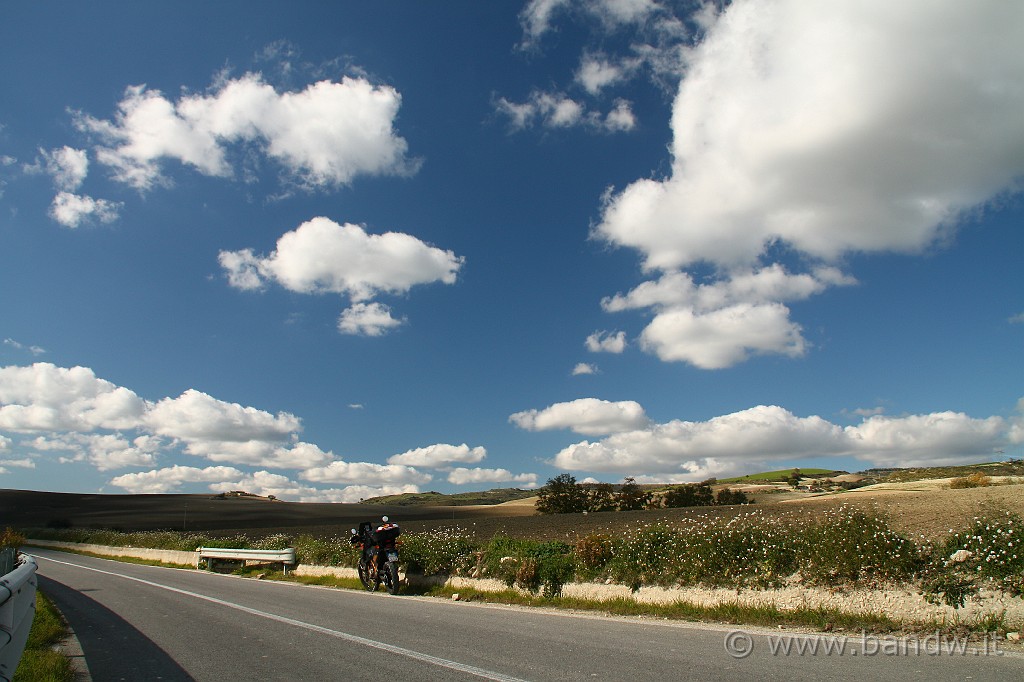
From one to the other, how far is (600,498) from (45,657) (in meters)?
65.1

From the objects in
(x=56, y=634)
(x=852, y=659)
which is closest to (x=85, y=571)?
(x=56, y=634)

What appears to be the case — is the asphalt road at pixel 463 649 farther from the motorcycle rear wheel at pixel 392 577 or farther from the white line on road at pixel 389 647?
the motorcycle rear wheel at pixel 392 577

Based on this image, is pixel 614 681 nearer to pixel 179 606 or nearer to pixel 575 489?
pixel 179 606

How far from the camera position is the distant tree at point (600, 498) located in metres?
68.6

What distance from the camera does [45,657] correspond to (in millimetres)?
7469

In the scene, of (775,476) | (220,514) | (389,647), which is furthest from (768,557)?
(775,476)

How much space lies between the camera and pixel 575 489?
225ft

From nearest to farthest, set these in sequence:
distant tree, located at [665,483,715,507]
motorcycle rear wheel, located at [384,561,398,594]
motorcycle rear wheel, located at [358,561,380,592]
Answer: motorcycle rear wheel, located at [384,561,398,594]
motorcycle rear wheel, located at [358,561,380,592]
distant tree, located at [665,483,715,507]

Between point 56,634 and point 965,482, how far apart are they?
6062 cm

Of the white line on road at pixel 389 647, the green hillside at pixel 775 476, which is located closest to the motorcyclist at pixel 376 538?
the white line on road at pixel 389 647

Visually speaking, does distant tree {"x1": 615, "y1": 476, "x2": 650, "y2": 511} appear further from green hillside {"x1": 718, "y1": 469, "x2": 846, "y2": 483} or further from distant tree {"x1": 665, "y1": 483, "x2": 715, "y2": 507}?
green hillside {"x1": 718, "y1": 469, "x2": 846, "y2": 483}

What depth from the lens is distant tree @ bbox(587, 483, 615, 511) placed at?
68.6m

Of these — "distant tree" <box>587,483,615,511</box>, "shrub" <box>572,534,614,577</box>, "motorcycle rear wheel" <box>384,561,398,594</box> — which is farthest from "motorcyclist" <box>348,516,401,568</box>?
"distant tree" <box>587,483,615,511</box>

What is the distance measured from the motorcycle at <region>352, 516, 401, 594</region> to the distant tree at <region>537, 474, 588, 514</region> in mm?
54677
